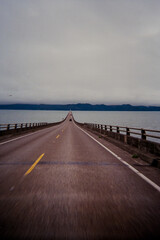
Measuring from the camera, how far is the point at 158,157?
21.7ft

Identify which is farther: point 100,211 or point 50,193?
point 50,193

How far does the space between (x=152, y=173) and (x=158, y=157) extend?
1.34 m

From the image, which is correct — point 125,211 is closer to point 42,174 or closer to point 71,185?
point 71,185

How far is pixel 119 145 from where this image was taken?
35.6 feet

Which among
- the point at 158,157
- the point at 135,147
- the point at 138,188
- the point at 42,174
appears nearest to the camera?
the point at 138,188

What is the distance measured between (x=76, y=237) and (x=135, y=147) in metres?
7.27

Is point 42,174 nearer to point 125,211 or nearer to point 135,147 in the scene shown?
point 125,211

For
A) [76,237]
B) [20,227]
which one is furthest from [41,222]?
[76,237]

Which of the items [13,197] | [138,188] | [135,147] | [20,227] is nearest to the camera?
[20,227]

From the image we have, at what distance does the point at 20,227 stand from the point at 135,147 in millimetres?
7533

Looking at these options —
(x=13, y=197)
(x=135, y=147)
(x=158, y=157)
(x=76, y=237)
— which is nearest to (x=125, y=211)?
(x=76, y=237)

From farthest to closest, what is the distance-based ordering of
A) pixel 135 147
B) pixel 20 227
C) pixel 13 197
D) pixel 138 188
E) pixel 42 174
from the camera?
pixel 135 147 → pixel 42 174 → pixel 138 188 → pixel 13 197 → pixel 20 227

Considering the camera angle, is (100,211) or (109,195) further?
(109,195)

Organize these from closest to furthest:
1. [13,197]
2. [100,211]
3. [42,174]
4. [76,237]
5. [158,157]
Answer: [76,237], [100,211], [13,197], [42,174], [158,157]
